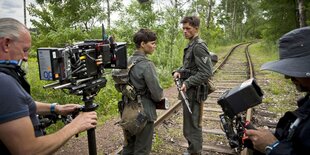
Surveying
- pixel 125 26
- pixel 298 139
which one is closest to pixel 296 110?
pixel 298 139

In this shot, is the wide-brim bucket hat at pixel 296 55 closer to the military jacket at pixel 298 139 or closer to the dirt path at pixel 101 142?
the military jacket at pixel 298 139

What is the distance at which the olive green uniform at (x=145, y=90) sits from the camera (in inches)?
133

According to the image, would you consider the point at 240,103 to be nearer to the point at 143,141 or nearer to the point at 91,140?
the point at 91,140

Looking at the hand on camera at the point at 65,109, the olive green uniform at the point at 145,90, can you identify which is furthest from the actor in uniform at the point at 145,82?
the hand on camera at the point at 65,109

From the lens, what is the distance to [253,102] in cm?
215

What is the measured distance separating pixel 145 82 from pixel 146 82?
0.08m

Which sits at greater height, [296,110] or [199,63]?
[199,63]

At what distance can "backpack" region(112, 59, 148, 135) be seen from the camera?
3.39m

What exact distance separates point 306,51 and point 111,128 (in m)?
4.28

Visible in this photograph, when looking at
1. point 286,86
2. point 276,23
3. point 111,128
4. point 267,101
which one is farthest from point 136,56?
point 276,23

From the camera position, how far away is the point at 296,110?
6.08 ft

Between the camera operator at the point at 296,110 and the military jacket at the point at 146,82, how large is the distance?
5.19 feet

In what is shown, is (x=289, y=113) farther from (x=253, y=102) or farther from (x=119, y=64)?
(x=119, y=64)

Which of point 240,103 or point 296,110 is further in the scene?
point 240,103
